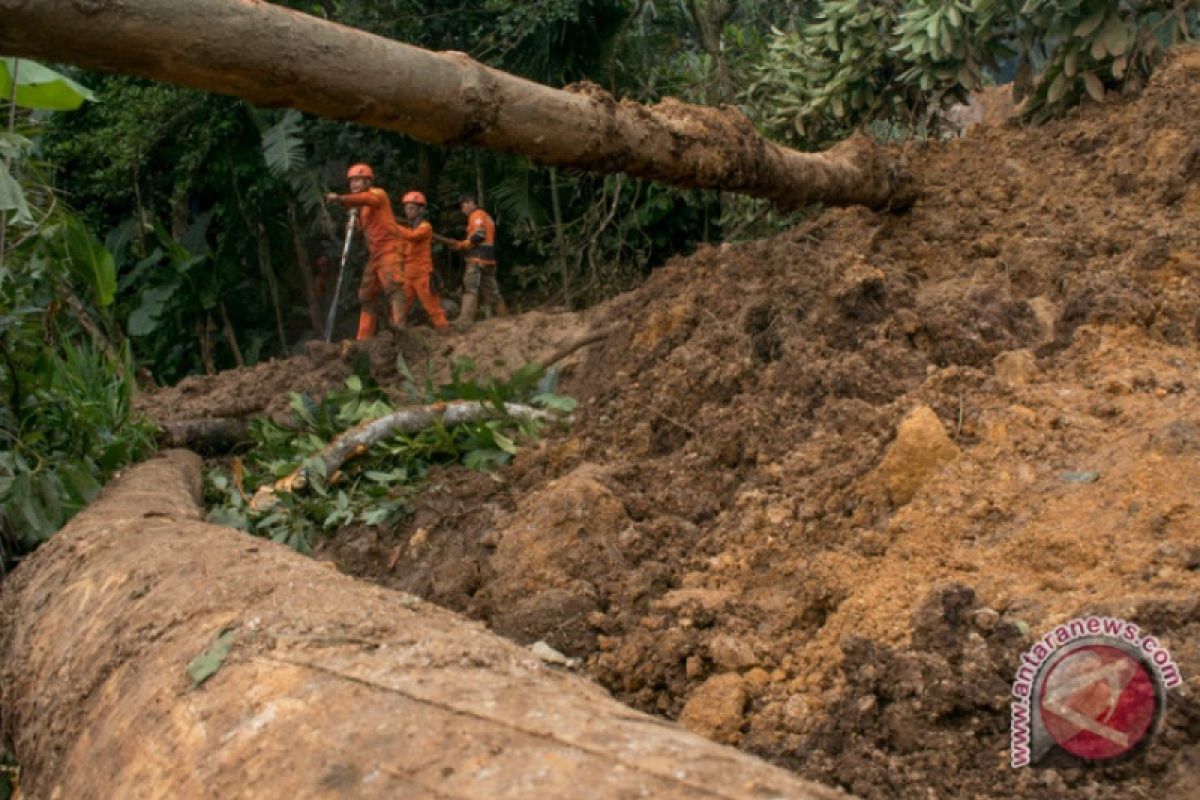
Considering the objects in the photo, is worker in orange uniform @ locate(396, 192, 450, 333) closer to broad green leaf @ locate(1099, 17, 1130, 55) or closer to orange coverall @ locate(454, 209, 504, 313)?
orange coverall @ locate(454, 209, 504, 313)

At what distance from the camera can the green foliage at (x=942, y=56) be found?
6266 millimetres

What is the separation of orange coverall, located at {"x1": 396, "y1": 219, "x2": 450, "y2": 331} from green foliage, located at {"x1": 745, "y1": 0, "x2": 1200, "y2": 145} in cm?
334

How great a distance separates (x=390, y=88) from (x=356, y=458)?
2.47 m

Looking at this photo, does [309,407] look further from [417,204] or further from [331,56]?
[417,204]

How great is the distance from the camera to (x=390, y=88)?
3.81 meters

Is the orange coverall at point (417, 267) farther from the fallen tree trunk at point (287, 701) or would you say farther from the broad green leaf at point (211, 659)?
the broad green leaf at point (211, 659)

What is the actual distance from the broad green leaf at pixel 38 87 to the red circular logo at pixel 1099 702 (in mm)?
4439

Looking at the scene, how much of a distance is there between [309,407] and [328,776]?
16.7 feet

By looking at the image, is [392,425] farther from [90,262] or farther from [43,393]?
[90,262]

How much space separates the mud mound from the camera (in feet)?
8.25

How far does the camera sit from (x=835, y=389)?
14.7 feet

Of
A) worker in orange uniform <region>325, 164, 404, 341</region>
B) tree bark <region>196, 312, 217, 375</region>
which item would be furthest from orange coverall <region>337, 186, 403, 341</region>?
tree bark <region>196, 312, 217, 375</region>

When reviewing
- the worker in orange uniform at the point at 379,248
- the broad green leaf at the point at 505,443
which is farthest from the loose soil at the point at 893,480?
the worker in orange uniform at the point at 379,248

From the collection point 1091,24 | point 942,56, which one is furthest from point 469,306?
point 1091,24
